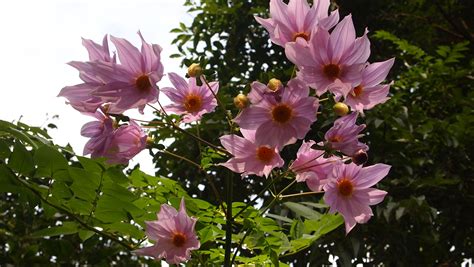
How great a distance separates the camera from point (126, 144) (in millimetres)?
707

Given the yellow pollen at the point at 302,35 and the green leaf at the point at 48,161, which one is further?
the green leaf at the point at 48,161

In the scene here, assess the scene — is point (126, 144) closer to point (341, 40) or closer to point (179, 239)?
point (179, 239)

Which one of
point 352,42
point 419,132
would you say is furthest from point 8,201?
point 352,42

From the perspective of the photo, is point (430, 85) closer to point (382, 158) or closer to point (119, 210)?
point (382, 158)

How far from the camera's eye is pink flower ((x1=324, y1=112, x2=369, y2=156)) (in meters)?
0.69

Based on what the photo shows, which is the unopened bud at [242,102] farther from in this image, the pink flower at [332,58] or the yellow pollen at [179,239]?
the yellow pollen at [179,239]

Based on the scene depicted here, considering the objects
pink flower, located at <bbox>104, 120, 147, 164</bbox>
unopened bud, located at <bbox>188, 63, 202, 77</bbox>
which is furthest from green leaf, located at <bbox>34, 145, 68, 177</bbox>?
unopened bud, located at <bbox>188, 63, 202, 77</bbox>

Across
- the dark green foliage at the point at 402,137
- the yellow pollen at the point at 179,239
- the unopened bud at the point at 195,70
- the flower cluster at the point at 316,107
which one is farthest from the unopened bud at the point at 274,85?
the dark green foliage at the point at 402,137

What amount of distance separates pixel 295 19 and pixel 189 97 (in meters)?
0.20

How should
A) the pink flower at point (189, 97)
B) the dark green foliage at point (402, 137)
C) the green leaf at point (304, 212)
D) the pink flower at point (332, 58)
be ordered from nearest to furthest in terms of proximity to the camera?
1. the pink flower at point (332, 58)
2. the pink flower at point (189, 97)
3. the green leaf at point (304, 212)
4. the dark green foliage at point (402, 137)

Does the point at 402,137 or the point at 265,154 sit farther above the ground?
the point at 402,137

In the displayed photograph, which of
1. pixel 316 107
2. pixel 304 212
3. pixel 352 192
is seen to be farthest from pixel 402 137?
Result: pixel 316 107

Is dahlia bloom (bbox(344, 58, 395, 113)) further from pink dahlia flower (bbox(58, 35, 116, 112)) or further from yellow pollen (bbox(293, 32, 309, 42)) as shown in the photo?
pink dahlia flower (bbox(58, 35, 116, 112))

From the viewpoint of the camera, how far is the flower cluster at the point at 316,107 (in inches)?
25.4
